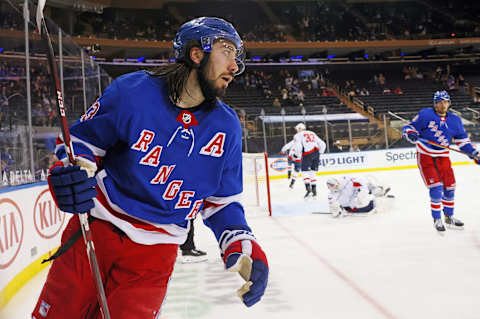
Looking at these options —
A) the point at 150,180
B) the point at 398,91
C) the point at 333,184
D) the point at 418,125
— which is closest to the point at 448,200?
the point at 418,125

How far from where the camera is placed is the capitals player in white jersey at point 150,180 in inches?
47.4

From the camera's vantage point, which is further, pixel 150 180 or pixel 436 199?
pixel 436 199

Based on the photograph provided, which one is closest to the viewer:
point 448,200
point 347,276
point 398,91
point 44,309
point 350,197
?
point 44,309

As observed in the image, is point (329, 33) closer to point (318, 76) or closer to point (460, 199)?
point (318, 76)

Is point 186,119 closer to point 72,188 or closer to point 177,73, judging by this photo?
point 177,73

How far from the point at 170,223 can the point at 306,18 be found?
25.2 m

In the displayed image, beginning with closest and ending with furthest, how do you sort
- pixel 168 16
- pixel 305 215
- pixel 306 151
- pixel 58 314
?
pixel 58 314, pixel 305 215, pixel 306 151, pixel 168 16

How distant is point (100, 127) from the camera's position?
1.24 m

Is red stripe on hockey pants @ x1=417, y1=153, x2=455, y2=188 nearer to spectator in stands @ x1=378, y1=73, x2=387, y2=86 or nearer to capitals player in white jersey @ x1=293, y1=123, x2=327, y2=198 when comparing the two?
capitals player in white jersey @ x1=293, y1=123, x2=327, y2=198

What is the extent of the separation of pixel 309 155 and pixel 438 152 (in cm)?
407

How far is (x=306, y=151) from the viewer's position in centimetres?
890

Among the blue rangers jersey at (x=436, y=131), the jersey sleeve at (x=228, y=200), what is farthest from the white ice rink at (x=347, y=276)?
the jersey sleeve at (x=228, y=200)

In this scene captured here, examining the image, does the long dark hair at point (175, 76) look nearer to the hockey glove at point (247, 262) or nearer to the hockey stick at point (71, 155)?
the hockey stick at point (71, 155)

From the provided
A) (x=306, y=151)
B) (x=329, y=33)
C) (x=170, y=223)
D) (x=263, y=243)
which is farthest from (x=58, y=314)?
(x=329, y=33)
